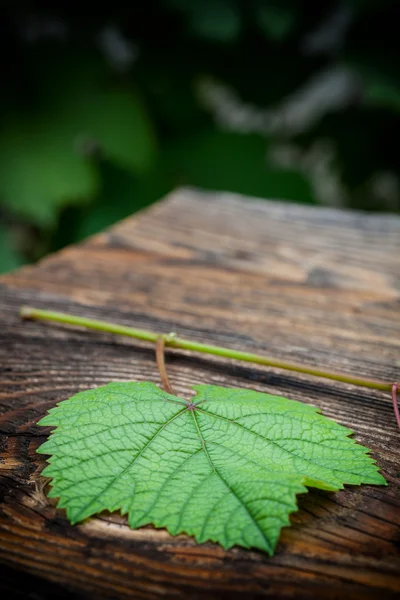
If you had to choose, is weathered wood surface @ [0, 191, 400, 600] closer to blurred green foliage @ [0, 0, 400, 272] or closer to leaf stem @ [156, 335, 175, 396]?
leaf stem @ [156, 335, 175, 396]

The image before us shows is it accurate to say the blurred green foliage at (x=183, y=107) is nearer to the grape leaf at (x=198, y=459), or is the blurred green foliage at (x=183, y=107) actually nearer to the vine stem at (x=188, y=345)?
the vine stem at (x=188, y=345)

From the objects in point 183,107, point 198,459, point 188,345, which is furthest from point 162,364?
point 183,107

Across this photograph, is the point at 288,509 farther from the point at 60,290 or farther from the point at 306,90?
the point at 306,90

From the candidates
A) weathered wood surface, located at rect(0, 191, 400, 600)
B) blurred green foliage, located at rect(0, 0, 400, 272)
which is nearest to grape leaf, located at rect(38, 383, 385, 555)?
weathered wood surface, located at rect(0, 191, 400, 600)

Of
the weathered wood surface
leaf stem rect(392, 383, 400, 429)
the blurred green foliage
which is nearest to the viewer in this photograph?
the weathered wood surface

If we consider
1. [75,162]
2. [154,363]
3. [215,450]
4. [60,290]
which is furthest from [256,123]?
[215,450]

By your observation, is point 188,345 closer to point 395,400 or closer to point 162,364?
point 162,364

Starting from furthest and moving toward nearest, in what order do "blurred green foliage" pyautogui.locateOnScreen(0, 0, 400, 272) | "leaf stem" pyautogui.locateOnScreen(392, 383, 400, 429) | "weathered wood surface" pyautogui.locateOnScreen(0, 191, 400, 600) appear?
"blurred green foliage" pyautogui.locateOnScreen(0, 0, 400, 272) → "leaf stem" pyautogui.locateOnScreen(392, 383, 400, 429) → "weathered wood surface" pyautogui.locateOnScreen(0, 191, 400, 600)
